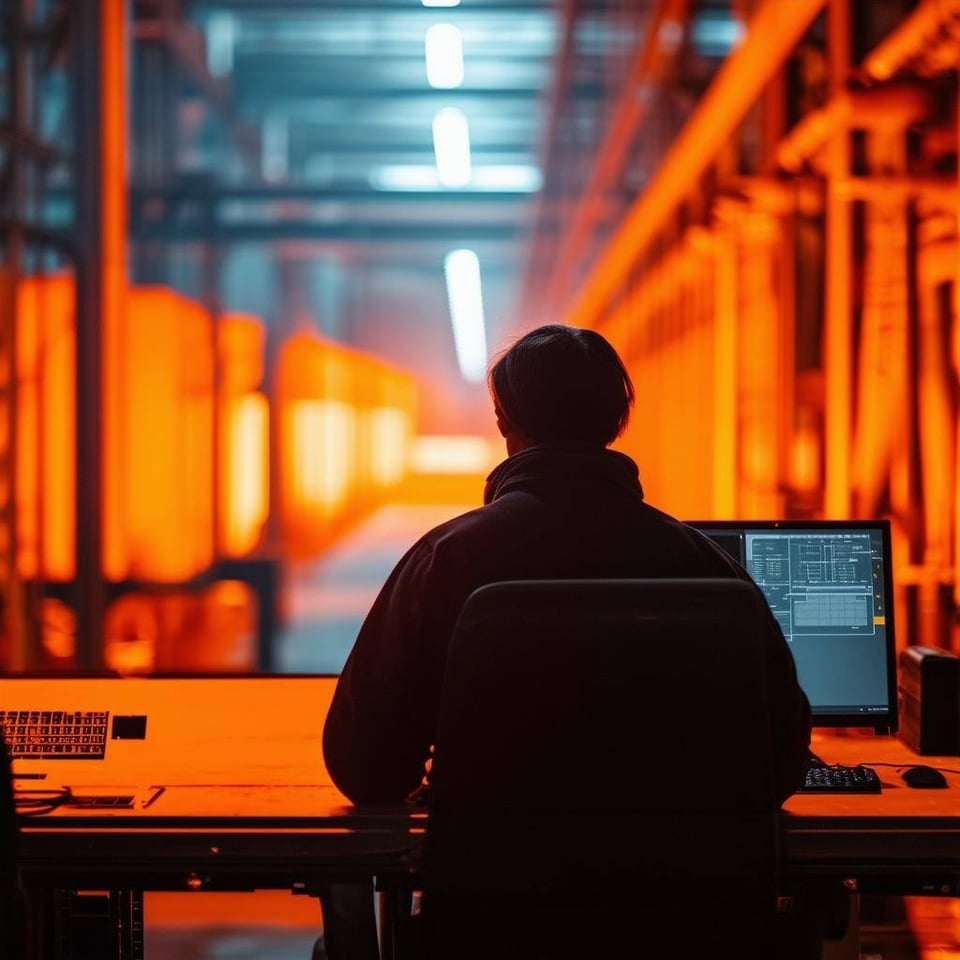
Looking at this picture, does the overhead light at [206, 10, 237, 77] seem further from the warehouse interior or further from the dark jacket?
the dark jacket

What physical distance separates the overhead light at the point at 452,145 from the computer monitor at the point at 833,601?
1712 cm

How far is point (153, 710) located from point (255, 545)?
12.2 m

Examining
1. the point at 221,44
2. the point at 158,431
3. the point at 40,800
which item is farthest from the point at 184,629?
the point at 221,44

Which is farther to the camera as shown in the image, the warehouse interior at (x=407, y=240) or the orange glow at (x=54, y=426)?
the orange glow at (x=54, y=426)

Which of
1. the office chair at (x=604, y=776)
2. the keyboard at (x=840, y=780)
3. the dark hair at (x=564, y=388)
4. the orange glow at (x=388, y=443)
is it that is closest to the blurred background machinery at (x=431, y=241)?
the dark hair at (x=564, y=388)

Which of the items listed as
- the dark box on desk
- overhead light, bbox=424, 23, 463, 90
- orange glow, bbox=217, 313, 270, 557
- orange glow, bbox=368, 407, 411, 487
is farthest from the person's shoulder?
orange glow, bbox=368, 407, 411, 487

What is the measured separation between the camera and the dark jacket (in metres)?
1.92

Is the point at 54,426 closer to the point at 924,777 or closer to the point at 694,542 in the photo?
the point at 924,777

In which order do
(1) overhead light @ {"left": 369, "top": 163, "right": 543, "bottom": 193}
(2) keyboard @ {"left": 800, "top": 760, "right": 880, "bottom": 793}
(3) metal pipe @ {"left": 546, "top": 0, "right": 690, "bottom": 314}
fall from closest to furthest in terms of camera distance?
(2) keyboard @ {"left": 800, "top": 760, "right": 880, "bottom": 793} < (3) metal pipe @ {"left": 546, "top": 0, "right": 690, "bottom": 314} < (1) overhead light @ {"left": 369, "top": 163, "right": 543, "bottom": 193}

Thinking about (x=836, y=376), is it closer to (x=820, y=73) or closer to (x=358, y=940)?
(x=820, y=73)

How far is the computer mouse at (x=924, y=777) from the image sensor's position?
8.12ft

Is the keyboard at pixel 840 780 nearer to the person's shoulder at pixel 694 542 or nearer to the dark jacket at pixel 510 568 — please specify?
the dark jacket at pixel 510 568

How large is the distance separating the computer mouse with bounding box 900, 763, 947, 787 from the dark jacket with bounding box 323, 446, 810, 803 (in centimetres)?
55

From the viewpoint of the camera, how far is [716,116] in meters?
6.56
